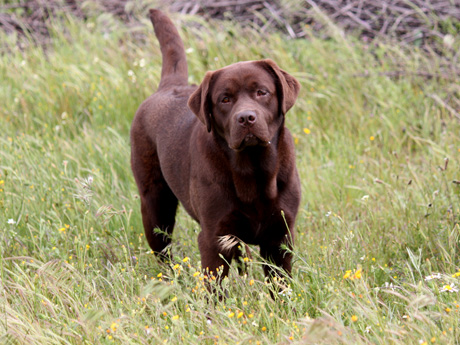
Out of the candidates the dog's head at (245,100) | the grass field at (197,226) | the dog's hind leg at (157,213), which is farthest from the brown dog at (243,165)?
the dog's hind leg at (157,213)

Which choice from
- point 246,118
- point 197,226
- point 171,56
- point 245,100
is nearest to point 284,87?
point 245,100

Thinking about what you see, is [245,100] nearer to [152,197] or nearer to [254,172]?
[254,172]

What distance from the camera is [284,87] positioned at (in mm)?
3547

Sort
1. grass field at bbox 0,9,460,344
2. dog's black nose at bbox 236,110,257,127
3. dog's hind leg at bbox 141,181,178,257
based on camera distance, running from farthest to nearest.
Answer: dog's hind leg at bbox 141,181,178,257 → dog's black nose at bbox 236,110,257,127 → grass field at bbox 0,9,460,344

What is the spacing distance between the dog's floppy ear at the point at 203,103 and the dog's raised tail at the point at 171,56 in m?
0.94

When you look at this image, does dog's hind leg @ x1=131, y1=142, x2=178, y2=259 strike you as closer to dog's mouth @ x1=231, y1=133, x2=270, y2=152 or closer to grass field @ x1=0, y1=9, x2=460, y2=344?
grass field @ x1=0, y1=9, x2=460, y2=344

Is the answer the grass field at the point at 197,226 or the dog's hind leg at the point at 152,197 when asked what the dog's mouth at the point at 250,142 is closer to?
the grass field at the point at 197,226

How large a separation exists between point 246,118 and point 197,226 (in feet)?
5.21

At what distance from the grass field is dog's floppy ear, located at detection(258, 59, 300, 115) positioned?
685 millimetres

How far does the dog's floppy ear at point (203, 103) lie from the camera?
11.5 feet

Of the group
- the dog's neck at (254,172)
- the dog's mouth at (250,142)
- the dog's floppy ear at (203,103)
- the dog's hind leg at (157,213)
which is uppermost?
the dog's floppy ear at (203,103)

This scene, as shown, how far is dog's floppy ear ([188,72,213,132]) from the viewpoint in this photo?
3512 millimetres

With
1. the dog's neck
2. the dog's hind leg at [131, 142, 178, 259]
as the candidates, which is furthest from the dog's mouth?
the dog's hind leg at [131, 142, 178, 259]

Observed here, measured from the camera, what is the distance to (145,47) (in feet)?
25.1
